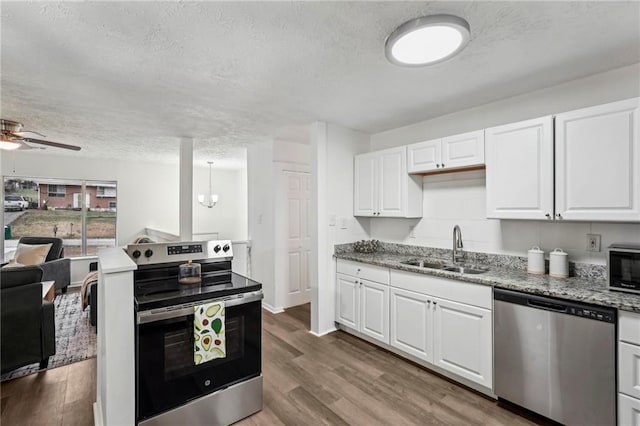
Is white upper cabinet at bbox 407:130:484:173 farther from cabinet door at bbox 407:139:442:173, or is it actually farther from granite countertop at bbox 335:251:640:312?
granite countertop at bbox 335:251:640:312

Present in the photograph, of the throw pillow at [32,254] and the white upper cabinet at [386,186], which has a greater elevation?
the white upper cabinet at [386,186]

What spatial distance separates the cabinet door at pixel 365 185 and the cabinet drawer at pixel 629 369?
2180 millimetres

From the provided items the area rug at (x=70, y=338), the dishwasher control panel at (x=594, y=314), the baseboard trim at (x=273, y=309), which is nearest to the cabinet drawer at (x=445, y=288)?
the dishwasher control panel at (x=594, y=314)

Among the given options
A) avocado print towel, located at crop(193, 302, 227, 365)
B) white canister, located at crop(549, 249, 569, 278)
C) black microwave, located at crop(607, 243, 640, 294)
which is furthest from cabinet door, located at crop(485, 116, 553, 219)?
avocado print towel, located at crop(193, 302, 227, 365)

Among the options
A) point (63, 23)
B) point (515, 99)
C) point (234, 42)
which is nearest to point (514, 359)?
point (515, 99)

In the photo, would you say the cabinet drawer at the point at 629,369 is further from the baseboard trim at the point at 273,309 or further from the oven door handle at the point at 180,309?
the baseboard trim at the point at 273,309

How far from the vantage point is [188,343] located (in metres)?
1.77

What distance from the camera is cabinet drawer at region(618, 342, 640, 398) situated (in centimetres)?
161

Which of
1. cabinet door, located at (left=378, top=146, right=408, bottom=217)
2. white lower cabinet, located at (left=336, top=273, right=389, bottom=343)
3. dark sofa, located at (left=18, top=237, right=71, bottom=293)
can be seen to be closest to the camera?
white lower cabinet, located at (left=336, top=273, right=389, bottom=343)

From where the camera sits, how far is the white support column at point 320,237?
3.33 meters

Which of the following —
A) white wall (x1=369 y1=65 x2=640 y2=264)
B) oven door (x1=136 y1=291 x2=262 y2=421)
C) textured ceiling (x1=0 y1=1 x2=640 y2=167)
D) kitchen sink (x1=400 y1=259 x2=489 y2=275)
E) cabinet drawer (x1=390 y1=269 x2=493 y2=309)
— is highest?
textured ceiling (x1=0 y1=1 x2=640 y2=167)

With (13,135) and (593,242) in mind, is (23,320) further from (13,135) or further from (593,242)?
(593,242)

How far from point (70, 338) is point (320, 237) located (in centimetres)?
294

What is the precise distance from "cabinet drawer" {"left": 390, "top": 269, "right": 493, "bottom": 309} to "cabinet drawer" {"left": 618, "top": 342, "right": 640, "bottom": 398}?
0.69 metres
